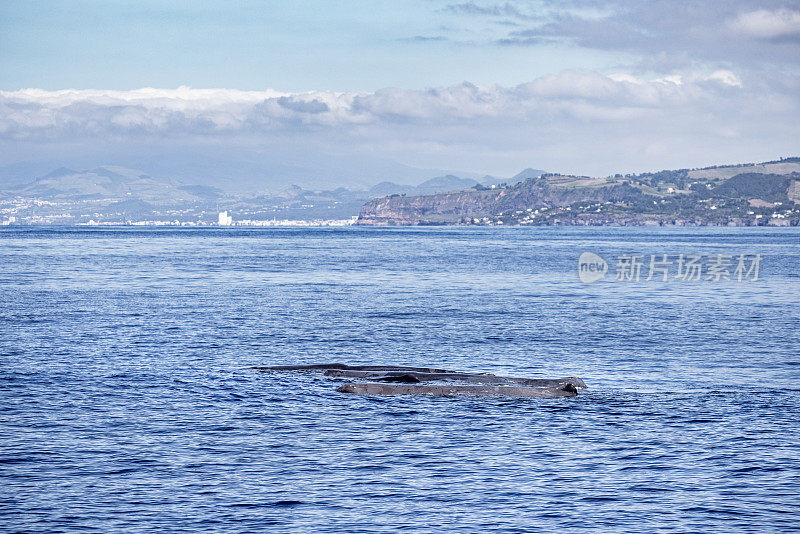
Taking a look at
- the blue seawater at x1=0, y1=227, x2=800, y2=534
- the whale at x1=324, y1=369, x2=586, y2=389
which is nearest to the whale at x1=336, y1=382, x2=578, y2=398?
the whale at x1=324, y1=369, x2=586, y2=389

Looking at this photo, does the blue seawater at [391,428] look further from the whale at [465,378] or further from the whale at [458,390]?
the whale at [465,378]

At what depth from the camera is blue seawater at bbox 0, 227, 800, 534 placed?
918 inches

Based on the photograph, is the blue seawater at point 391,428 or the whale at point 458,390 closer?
the blue seawater at point 391,428

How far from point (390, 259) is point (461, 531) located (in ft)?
467

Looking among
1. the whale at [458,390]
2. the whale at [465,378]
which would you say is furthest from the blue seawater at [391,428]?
the whale at [465,378]

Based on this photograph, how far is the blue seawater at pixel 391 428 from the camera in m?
23.3

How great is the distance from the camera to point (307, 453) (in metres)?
28.4

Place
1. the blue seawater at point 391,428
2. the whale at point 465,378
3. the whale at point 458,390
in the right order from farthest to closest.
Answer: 1. the whale at point 465,378
2. the whale at point 458,390
3. the blue seawater at point 391,428

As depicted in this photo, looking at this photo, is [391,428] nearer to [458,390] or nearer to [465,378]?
[458,390]

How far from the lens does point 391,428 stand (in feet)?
103

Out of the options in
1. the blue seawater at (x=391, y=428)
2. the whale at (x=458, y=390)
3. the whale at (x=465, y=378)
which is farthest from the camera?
the whale at (x=465, y=378)

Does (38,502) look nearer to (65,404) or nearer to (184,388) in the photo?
(65,404)

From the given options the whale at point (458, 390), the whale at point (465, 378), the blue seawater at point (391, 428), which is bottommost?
the blue seawater at point (391, 428)

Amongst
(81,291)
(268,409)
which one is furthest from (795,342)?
(81,291)
